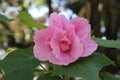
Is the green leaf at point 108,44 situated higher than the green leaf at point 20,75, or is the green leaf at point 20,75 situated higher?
the green leaf at point 108,44

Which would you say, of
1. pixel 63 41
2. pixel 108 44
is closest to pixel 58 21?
pixel 63 41

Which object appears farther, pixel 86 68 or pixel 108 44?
pixel 108 44

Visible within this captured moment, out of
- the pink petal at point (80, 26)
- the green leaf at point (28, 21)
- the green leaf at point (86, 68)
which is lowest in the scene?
the green leaf at point (86, 68)

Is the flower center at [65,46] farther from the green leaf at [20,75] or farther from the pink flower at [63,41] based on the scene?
the green leaf at [20,75]

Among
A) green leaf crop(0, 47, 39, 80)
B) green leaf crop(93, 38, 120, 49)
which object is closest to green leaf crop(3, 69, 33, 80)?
green leaf crop(0, 47, 39, 80)

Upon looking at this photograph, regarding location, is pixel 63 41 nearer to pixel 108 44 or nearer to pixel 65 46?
pixel 65 46

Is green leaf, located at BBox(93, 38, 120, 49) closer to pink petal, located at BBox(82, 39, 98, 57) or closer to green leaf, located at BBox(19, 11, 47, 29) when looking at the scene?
pink petal, located at BBox(82, 39, 98, 57)

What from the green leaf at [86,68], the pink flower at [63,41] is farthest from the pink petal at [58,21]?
the green leaf at [86,68]
